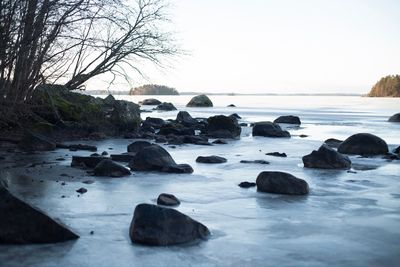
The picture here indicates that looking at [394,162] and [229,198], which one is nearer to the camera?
[229,198]

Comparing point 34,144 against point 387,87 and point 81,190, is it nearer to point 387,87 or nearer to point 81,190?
point 81,190

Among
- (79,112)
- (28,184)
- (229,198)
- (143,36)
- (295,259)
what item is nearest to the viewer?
(295,259)

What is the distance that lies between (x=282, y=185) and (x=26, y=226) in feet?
12.4

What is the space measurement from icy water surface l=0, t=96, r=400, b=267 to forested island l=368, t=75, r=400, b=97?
436 feet

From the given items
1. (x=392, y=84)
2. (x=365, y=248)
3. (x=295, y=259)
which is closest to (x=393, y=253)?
(x=365, y=248)

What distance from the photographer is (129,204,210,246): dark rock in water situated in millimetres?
4707

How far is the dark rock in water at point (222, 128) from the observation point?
18250 millimetres

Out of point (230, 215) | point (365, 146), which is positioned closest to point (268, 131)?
point (365, 146)

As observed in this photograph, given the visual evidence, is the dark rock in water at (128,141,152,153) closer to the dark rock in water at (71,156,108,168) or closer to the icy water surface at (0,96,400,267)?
the icy water surface at (0,96,400,267)

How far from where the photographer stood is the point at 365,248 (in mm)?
4715

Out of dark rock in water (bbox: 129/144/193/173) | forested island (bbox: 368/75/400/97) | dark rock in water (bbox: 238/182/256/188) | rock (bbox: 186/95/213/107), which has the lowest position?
dark rock in water (bbox: 238/182/256/188)

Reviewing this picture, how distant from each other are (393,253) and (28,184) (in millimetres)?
5305

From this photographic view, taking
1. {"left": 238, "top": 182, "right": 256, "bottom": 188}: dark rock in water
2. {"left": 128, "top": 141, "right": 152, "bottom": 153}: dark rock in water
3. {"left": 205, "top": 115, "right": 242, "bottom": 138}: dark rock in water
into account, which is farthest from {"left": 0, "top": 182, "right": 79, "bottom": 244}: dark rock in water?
{"left": 205, "top": 115, "right": 242, "bottom": 138}: dark rock in water

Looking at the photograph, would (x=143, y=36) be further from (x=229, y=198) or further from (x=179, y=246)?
(x=179, y=246)
